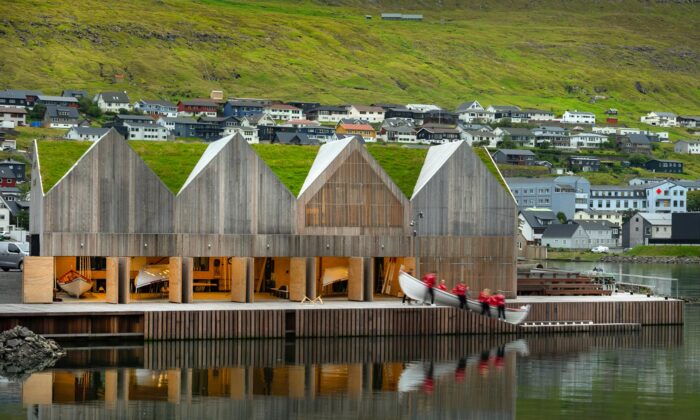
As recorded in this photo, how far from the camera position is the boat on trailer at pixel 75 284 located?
2404 inches

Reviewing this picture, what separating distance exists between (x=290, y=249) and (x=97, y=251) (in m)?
8.89

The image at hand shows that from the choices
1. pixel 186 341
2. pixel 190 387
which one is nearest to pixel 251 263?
pixel 186 341

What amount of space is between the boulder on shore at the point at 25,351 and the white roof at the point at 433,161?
67.2 feet

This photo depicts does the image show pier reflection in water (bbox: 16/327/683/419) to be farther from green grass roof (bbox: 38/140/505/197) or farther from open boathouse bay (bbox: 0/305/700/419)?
green grass roof (bbox: 38/140/505/197)

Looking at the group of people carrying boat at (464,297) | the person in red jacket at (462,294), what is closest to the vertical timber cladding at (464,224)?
the group of people carrying boat at (464,297)

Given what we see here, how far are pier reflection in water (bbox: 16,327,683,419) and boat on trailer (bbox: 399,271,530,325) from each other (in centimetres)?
146

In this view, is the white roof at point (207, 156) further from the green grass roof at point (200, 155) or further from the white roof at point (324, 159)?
the white roof at point (324, 159)

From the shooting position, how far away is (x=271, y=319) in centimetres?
5600

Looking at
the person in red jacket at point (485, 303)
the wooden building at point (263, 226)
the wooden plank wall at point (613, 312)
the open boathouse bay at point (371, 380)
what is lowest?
the open boathouse bay at point (371, 380)

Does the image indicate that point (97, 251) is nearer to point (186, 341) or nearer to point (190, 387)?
Answer: point (186, 341)

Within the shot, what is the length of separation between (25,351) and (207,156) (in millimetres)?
16312

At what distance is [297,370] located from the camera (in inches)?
1886

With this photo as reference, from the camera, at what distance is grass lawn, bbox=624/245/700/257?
182 metres

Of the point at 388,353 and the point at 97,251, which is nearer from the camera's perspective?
the point at 388,353
